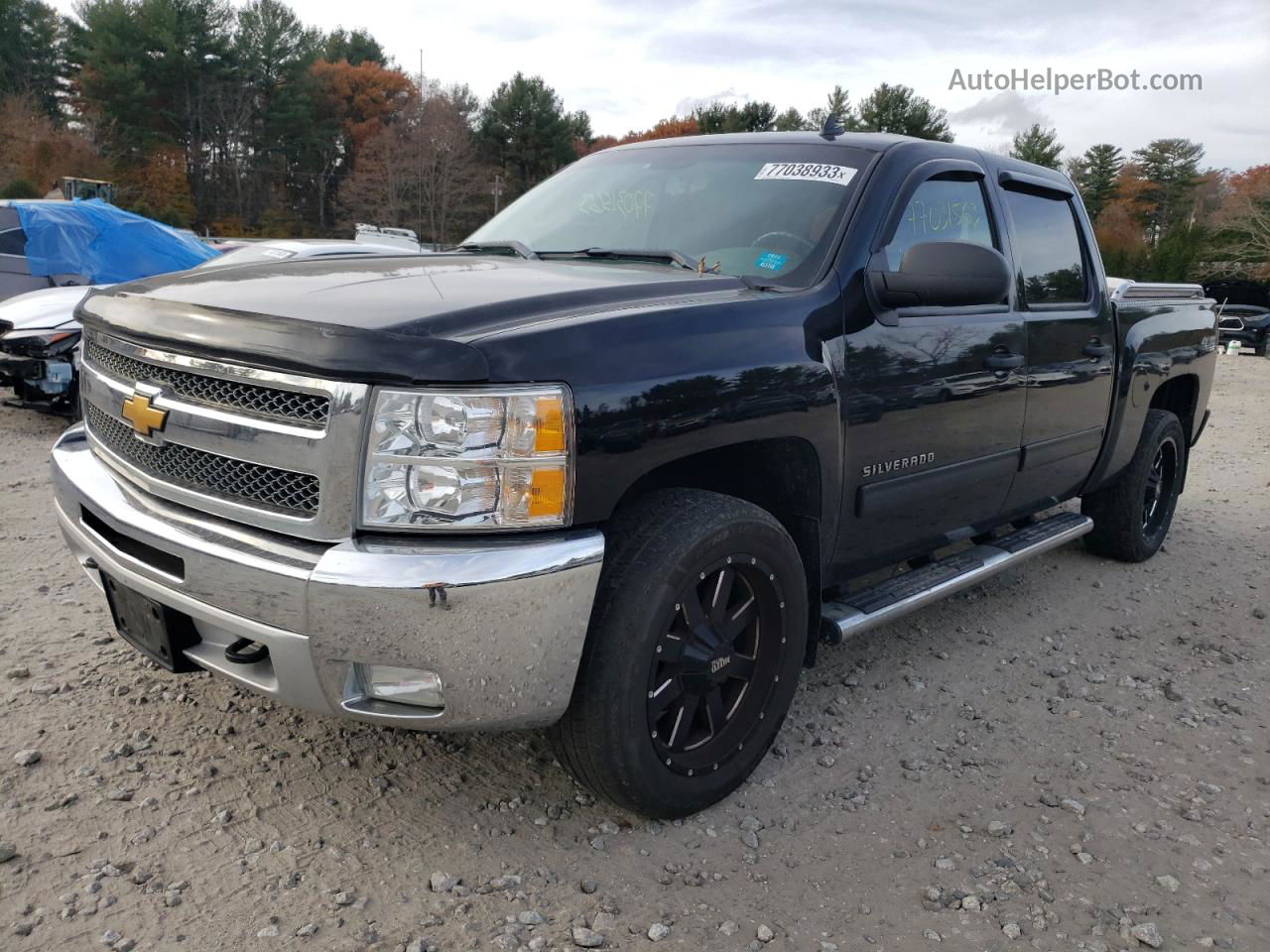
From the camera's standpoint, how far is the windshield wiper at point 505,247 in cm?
342

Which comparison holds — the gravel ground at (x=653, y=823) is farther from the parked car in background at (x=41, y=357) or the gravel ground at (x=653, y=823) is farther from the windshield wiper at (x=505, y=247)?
the parked car in background at (x=41, y=357)

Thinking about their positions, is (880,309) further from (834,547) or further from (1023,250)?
(1023,250)

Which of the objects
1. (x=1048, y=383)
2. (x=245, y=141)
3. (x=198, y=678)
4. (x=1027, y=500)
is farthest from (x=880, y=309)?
(x=245, y=141)

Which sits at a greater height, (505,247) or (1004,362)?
(505,247)

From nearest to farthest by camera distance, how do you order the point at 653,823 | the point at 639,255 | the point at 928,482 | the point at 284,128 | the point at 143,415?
the point at 143,415, the point at 653,823, the point at 639,255, the point at 928,482, the point at 284,128

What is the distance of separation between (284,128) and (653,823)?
5700 centimetres

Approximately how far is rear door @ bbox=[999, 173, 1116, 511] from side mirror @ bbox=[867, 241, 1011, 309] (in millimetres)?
842

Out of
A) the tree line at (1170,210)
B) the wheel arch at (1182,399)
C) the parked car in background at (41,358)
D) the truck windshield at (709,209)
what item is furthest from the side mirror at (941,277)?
the tree line at (1170,210)

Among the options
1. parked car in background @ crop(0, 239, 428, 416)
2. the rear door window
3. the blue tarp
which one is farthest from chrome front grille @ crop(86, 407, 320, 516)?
the blue tarp

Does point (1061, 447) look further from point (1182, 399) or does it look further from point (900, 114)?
point (900, 114)

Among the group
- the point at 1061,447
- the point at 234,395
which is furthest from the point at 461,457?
the point at 1061,447

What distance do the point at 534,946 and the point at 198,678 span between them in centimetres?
172

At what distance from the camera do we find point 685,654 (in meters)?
2.55

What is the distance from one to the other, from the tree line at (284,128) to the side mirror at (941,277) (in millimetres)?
38310
